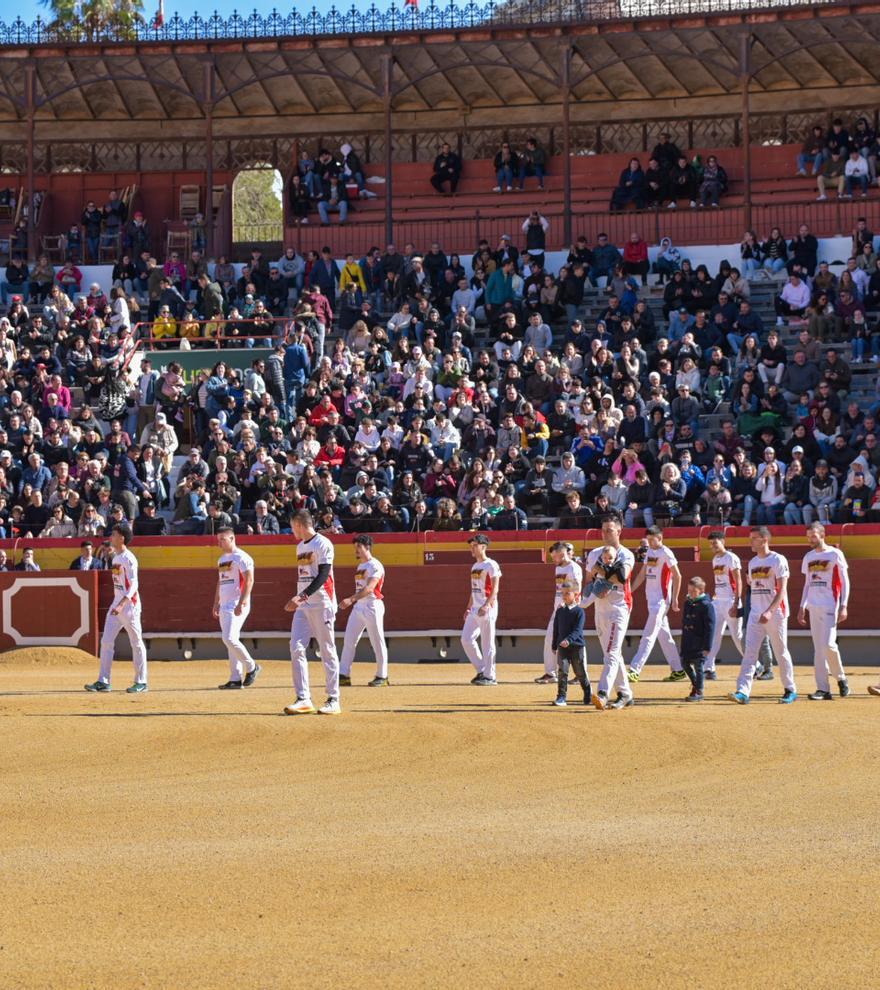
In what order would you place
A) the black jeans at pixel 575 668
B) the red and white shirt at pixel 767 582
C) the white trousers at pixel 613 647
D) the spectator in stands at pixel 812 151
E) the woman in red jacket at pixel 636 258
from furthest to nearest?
the spectator in stands at pixel 812 151 < the woman in red jacket at pixel 636 258 < the red and white shirt at pixel 767 582 < the black jeans at pixel 575 668 < the white trousers at pixel 613 647

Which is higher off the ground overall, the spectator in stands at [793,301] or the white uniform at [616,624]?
the spectator in stands at [793,301]

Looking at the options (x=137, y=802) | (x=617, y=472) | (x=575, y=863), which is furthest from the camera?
(x=617, y=472)

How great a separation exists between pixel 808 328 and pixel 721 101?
1134 cm

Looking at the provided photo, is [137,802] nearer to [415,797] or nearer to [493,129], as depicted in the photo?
[415,797]

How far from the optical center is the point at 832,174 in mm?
34719

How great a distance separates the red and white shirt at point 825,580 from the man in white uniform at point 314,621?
4953mm

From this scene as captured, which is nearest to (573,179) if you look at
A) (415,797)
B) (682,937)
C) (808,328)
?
(808,328)

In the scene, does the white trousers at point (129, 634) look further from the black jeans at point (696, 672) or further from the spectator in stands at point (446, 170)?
the spectator in stands at point (446, 170)

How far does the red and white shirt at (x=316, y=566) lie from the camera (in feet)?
48.9

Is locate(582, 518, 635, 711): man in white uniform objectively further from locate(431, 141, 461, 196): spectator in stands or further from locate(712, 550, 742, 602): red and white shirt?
locate(431, 141, 461, 196): spectator in stands

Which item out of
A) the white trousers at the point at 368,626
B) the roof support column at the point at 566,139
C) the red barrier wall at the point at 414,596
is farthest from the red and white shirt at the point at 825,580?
the roof support column at the point at 566,139

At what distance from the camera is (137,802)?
10789 mm

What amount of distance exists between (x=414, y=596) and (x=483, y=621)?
17.5 feet

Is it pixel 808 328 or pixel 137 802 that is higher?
pixel 808 328
